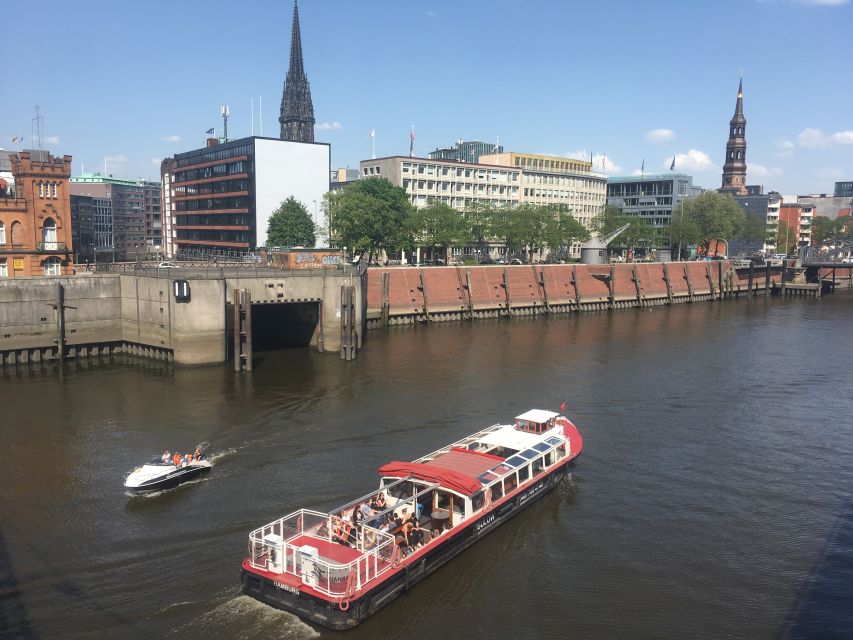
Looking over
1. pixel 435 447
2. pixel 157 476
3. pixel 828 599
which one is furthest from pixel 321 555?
pixel 828 599

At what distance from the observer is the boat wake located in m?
23.5

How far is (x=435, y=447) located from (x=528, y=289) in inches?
2753

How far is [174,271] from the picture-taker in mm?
66875

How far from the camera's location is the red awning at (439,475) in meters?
28.8

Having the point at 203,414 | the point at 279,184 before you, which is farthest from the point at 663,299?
the point at 203,414

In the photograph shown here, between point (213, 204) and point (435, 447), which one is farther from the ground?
point (213, 204)

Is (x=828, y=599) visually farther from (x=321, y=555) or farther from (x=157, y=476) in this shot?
(x=157, y=476)

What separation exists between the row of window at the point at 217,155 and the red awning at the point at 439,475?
395 feet

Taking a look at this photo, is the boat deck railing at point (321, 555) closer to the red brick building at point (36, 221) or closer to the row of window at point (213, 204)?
the red brick building at point (36, 221)

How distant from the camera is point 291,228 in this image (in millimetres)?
129875

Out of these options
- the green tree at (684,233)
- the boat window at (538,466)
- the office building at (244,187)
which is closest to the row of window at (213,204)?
the office building at (244,187)

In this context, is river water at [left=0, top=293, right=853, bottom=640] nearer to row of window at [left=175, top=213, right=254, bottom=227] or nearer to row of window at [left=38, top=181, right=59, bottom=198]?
row of window at [left=38, top=181, right=59, bottom=198]

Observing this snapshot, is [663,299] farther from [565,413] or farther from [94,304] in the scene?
[94,304]

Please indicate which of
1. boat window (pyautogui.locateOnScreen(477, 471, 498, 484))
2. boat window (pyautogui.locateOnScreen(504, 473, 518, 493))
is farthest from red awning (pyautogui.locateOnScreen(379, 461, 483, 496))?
boat window (pyautogui.locateOnScreen(504, 473, 518, 493))
